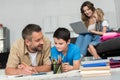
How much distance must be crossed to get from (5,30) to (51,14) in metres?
1.05

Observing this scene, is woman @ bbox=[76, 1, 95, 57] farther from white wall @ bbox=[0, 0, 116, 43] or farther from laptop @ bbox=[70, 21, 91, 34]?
white wall @ bbox=[0, 0, 116, 43]

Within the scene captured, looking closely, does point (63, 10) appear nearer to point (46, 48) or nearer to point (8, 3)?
point (8, 3)

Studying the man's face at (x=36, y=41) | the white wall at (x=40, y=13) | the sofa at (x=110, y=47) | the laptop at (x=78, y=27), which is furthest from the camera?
the white wall at (x=40, y=13)

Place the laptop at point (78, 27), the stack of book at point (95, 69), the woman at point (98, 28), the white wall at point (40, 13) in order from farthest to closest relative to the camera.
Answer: the white wall at point (40, 13), the woman at point (98, 28), the laptop at point (78, 27), the stack of book at point (95, 69)

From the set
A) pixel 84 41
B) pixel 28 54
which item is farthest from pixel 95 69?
pixel 84 41

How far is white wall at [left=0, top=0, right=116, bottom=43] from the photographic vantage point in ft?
17.0

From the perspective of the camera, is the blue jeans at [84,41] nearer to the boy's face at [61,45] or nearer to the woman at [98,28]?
the woman at [98,28]

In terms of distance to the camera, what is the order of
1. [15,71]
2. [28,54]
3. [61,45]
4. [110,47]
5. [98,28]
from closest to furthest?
[110,47]
[15,71]
[61,45]
[28,54]
[98,28]

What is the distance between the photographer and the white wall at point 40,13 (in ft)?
17.0

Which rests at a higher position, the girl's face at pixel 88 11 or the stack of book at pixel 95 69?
the girl's face at pixel 88 11

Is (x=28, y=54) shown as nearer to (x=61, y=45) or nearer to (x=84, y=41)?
(x=61, y=45)

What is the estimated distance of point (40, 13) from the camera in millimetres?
5348

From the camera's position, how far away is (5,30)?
512 cm

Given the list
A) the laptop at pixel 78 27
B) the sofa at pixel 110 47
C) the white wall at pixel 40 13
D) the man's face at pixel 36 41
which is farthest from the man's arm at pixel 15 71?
the white wall at pixel 40 13
